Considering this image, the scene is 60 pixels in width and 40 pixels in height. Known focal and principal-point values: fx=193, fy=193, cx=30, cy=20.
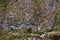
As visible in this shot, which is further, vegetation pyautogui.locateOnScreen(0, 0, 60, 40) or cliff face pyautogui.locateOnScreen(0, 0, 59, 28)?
cliff face pyautogui.locateOnScreen(0, 0, 59, 28)

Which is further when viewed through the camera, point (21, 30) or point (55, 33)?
point (21, 30)

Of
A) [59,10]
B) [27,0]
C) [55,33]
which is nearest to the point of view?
[55,33]

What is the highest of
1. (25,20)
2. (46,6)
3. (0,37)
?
(46,6)

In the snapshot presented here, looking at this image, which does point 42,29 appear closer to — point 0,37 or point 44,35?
point 44,35

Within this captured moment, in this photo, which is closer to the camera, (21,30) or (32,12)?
(21,30)

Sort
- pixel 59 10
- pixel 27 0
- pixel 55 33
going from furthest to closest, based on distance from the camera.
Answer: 1. pixel 27 0
2. pixel 59 10
3. pixel 55 33

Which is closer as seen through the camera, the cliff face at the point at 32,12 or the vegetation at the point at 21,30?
the vegetation at the point at 21,30

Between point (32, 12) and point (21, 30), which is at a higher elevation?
point (32, 12)

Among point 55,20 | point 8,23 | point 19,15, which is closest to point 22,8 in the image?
point 19,15
